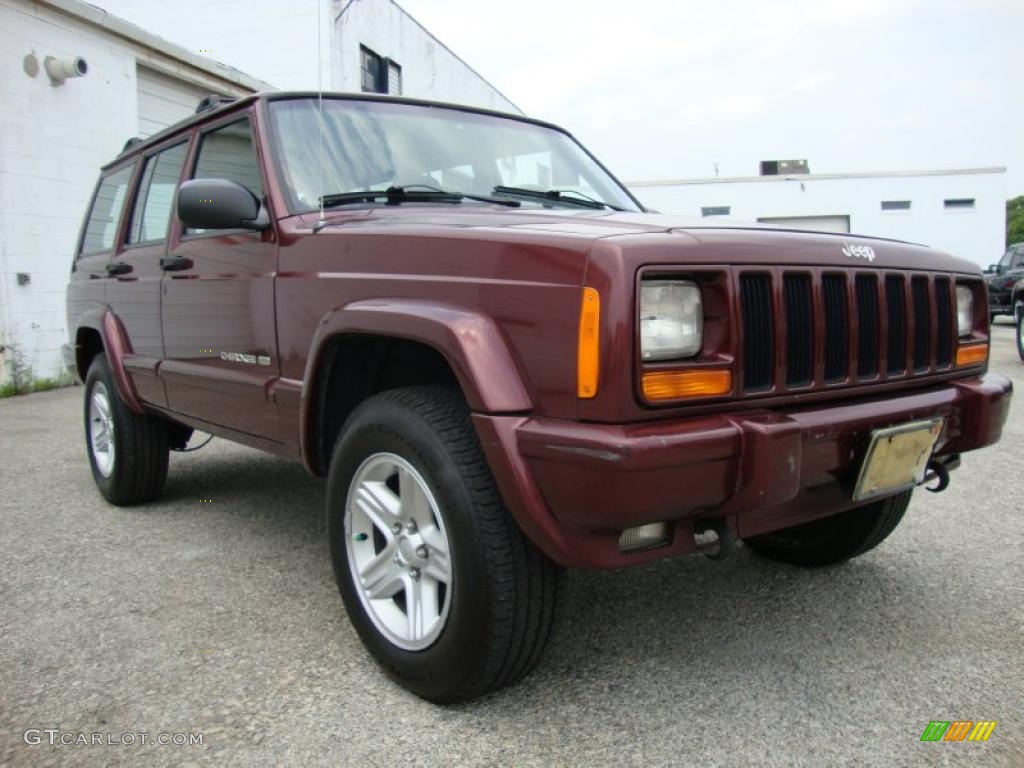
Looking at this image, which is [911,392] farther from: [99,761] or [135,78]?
[135,78]

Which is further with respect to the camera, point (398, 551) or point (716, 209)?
point (716, 209)

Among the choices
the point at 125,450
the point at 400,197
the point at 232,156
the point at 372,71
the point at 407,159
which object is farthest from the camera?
the point at 372,71

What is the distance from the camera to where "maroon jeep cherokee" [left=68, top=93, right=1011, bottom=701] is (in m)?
1.81

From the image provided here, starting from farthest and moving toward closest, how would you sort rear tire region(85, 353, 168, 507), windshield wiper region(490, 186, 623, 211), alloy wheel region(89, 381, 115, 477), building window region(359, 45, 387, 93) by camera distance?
building window region(359, 45, 387, 93)
alloy wheel region(89, 381, 115, 477)
rear tire region(85, 353, 168, 507)
windshield wiper region(490, 186, 623, 211)

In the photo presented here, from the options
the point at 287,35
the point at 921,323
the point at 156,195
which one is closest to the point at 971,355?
the point at 921,323

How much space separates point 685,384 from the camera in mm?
1840

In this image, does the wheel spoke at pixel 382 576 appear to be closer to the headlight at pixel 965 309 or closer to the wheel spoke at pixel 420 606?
the wheel spoke at pixel 420 606

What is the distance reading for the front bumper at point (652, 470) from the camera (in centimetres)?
173

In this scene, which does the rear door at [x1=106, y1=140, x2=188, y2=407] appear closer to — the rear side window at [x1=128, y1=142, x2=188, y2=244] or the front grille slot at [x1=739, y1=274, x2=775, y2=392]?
the rear side window at [x1=128, y1=142, x2=188, y2=244]

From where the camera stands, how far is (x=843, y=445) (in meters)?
2.06

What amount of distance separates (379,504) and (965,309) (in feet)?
6.59

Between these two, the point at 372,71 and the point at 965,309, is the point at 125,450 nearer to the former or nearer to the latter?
the point at 965,309

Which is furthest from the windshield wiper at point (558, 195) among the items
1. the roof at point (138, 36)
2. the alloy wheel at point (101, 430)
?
the roof at point (138, 36)

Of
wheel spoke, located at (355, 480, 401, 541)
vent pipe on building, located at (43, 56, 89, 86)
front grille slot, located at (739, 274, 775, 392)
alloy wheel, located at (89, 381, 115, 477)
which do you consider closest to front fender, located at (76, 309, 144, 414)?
alloy wheel, located at (89, 381, 115, 477)
